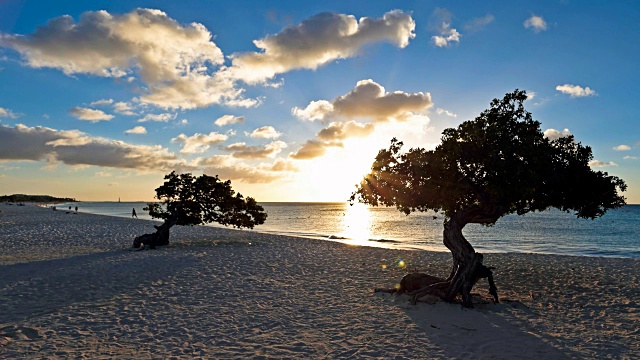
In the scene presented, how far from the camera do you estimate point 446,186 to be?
12.9 metres

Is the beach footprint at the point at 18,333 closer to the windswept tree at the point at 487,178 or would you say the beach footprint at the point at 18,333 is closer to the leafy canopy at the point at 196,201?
the windswept tree at the point at 487,178

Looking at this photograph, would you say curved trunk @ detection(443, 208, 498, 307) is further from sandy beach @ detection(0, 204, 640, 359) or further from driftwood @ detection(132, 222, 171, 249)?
driftwood @ detection(132, 222, 171, 249)

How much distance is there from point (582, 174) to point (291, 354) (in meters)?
12.2

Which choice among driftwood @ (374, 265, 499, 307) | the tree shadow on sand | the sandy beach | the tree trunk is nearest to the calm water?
driftwood @ (374, 265, 499, 307)

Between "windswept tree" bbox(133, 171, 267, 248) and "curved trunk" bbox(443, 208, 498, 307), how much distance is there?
21.2 m

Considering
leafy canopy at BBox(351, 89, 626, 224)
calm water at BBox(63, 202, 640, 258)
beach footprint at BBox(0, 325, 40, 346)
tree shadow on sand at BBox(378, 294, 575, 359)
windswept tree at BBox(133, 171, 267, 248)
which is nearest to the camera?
tree shadow on sand at BBox(378, 294, 575, 359)

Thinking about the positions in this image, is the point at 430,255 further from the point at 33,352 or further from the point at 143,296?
the point at 33,352

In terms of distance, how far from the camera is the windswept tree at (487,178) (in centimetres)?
1255

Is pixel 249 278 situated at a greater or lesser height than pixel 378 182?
lesser

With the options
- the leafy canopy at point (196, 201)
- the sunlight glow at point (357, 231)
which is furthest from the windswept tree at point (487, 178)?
the sunlight glow at point (357, 231)

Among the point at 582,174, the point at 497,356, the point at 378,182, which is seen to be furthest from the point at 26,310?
the point at 582,174

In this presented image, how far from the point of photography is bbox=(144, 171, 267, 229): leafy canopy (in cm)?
3008

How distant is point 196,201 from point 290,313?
20.8m

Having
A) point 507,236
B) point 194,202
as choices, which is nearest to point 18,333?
point 194,202
